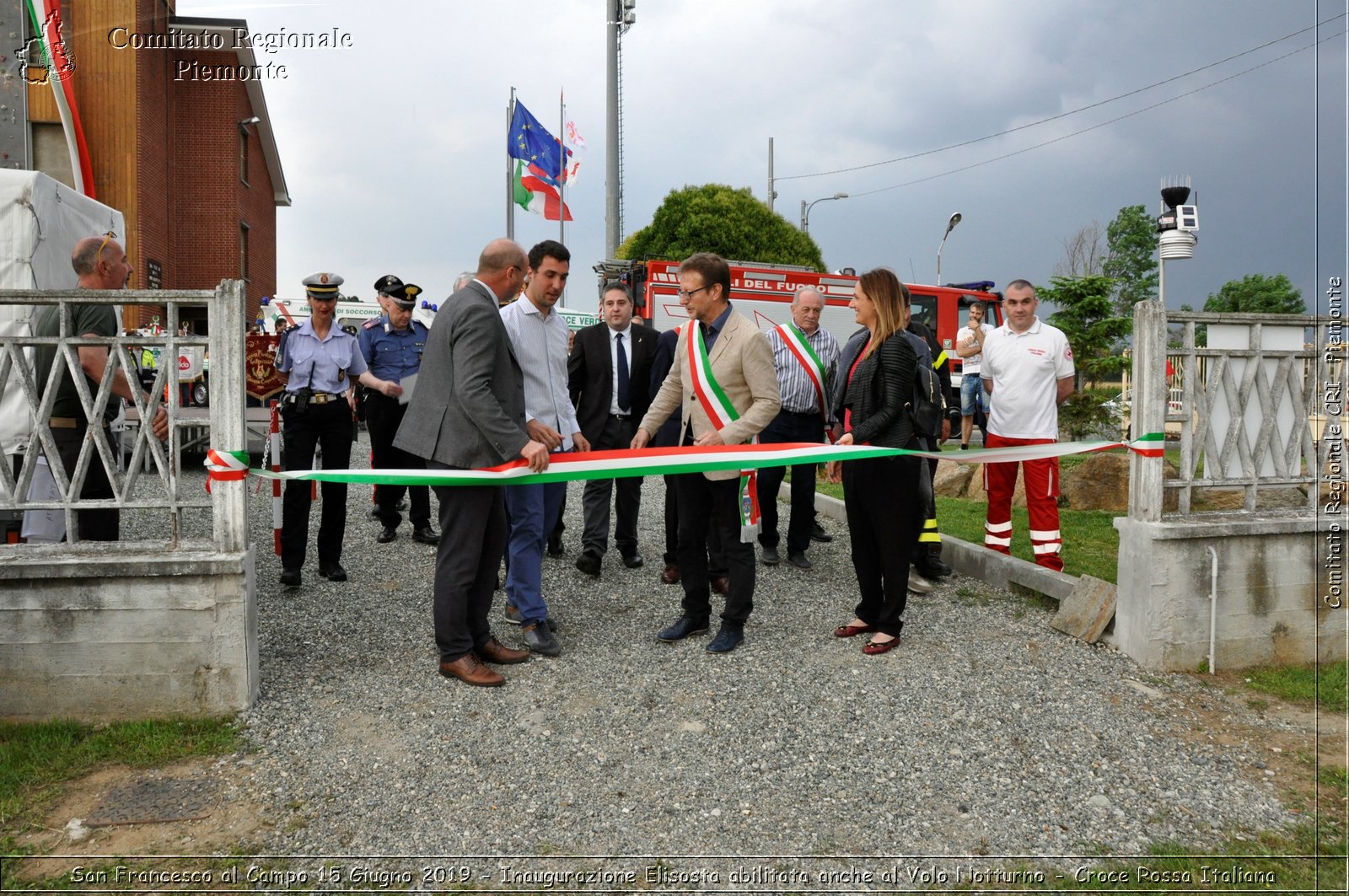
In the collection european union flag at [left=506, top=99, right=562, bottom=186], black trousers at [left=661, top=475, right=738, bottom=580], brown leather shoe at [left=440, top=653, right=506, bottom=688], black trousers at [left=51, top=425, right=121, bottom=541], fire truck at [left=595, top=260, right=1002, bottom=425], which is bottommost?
brown leather shoe at [left=440, top=653, right=506, bottom=688]

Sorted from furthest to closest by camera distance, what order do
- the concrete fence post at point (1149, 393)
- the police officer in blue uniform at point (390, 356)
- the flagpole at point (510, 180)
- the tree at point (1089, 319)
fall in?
the flagpole at point (510, 180), the tree at point (1089, 319), the police officer in blue uniform at point (390, 356), the concrete fence post at point (1149, 393)

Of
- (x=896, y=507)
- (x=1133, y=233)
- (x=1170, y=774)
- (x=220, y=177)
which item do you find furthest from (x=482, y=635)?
(x=1133, y=233)

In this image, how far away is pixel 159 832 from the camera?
117 inches

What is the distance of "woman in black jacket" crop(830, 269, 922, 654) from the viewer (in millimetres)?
4672

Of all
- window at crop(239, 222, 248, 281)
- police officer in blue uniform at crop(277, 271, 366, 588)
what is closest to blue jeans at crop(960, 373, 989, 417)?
police officer in blue uniform at crop(277, 271, 366, 588)

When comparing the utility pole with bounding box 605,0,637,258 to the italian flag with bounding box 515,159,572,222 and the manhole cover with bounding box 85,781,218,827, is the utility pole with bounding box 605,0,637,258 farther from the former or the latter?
the manhole cover with bounding box 85,781,218,827

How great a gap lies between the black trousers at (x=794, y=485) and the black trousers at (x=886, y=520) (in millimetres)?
1455

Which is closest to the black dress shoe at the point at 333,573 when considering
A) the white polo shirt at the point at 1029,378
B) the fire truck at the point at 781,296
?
the white polo shirt at the point at 1029,378

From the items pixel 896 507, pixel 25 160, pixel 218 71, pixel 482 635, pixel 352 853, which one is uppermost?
pixel 218 71

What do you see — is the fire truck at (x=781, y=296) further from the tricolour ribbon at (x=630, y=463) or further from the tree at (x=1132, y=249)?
the tree at (x=1132, y=249)

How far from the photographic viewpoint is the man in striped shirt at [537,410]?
15.6 ft

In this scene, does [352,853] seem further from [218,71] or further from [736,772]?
[218,71]

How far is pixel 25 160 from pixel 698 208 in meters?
18.4

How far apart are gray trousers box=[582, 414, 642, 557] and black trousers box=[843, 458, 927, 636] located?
2147mm
